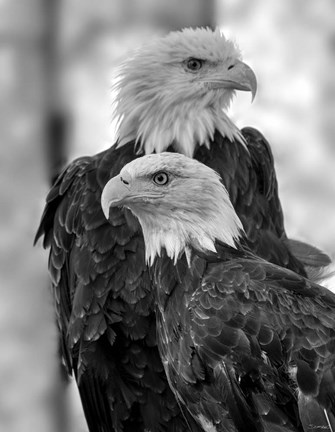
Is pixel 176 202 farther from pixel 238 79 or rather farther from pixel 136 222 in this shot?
pixel 238 79

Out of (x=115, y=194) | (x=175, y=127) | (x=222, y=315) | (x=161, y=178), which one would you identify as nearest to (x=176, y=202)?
(x=161, y=178)

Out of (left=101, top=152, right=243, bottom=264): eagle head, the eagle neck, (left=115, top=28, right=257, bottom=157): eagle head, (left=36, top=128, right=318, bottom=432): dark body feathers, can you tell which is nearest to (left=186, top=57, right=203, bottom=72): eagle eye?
(left=115, top=28, right=257, bottom=157): eagle head

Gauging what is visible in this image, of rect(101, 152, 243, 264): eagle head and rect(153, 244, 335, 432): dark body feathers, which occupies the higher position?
→ rect(101, 152, 243, 264): eagle head

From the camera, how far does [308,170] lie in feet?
22.9

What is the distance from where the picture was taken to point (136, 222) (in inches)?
188

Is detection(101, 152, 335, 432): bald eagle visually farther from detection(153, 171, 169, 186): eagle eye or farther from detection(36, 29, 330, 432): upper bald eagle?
detection(36, 29, 330, 432): upper bald eagle

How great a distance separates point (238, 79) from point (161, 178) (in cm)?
86

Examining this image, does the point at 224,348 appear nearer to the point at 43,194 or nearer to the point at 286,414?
the point at 286,414

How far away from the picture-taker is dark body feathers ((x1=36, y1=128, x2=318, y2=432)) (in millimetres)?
4773

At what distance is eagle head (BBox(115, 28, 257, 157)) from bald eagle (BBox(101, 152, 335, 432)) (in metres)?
0.72

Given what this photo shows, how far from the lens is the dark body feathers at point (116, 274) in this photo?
188 inches

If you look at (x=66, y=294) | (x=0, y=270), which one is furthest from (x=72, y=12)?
(x=66, y=294)

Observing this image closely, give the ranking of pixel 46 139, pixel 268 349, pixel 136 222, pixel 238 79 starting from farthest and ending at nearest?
pixel 46 139 < pixel 238 79 < pixel 136 222 < pixel 268 349

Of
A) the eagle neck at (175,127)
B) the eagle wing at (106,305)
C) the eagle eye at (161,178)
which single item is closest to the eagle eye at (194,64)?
the eagle neck at (175,127)
